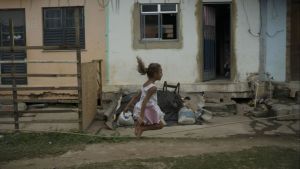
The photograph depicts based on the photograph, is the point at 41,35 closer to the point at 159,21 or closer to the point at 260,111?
the point at 159,21

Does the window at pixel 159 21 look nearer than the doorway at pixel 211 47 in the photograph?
Yes

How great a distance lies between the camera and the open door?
587 inches

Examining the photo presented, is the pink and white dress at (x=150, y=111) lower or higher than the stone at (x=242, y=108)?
higher

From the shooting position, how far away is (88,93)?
487 inches

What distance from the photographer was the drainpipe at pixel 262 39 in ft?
48.0

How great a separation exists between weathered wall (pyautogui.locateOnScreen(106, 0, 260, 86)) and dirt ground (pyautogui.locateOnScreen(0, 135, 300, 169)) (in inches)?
165

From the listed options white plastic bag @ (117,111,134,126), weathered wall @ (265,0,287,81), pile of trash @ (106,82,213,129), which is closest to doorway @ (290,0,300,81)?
weathered wall @ (265,0,287,81)

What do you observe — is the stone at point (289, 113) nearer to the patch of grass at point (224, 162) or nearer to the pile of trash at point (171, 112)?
the pile of trash at point (171, 112)

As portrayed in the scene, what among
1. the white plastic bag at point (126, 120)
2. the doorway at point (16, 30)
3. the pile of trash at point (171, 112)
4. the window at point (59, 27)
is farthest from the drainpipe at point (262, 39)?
the doorway at point (16, 30)

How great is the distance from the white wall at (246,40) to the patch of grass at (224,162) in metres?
5.70

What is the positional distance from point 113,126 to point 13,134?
242 centimetres

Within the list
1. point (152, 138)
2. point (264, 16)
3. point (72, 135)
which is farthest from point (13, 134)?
point (264, 16)

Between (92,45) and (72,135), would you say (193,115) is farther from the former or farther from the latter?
(92,45)

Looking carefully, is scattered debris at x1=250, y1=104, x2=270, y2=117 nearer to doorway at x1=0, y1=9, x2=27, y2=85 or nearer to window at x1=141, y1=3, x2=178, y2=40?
window at x1=141, y1=3, x2=178, y2=40
